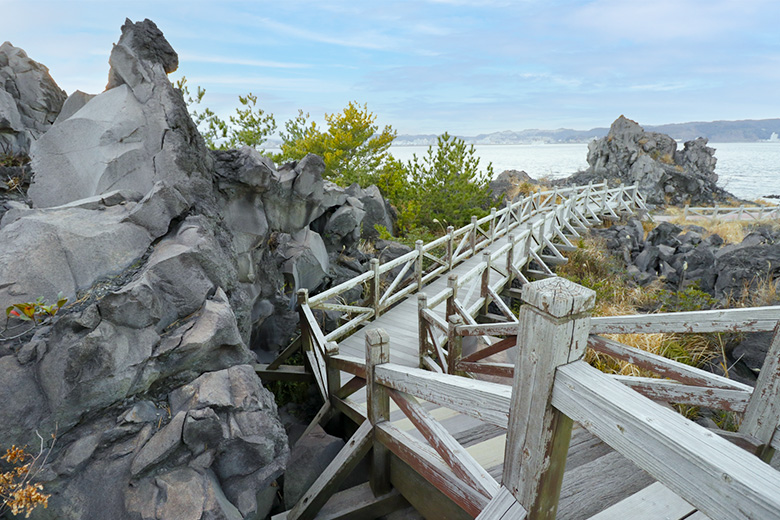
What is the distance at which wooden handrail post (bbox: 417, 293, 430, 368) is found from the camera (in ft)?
18.9

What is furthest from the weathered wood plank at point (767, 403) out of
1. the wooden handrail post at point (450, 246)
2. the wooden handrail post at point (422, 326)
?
the wooden handrail post at point (450, 246)

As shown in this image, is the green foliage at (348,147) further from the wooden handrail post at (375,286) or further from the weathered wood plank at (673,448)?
the weathered wood plank at (673,448)

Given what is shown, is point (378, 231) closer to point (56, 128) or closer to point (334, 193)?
point (334, 193)

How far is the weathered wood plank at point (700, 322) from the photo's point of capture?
2.37m

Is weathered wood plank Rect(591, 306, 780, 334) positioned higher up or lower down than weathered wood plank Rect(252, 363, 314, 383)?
higher up

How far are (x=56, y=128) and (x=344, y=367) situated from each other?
4866 millimetres

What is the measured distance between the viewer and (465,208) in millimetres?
15039

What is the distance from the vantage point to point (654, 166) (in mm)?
24516

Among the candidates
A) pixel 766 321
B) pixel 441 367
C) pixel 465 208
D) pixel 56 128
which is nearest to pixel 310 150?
pixel 465 208

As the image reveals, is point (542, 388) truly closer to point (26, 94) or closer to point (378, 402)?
point (378, 402)

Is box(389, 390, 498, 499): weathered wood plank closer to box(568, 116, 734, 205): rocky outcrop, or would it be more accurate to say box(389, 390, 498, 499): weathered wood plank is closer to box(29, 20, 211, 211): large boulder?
box(29, 20, 211, 211): large boulder

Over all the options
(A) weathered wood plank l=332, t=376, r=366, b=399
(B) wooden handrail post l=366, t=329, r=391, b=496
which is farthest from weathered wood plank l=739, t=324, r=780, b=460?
(A) weathered wood plank l=332, t=376, r=366, b=399

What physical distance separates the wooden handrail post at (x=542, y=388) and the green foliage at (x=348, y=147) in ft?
44.9

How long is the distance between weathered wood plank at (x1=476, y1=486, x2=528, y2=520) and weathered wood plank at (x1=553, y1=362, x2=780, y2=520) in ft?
1.93
